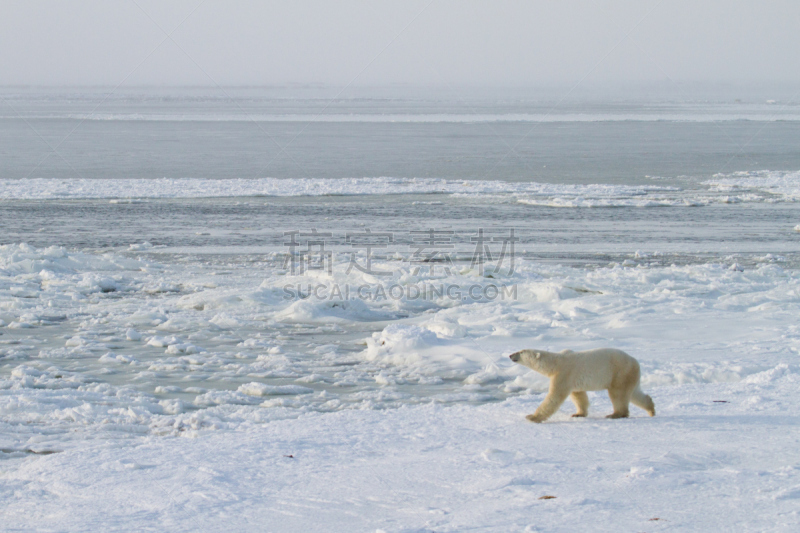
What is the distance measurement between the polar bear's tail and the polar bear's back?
0.30ft

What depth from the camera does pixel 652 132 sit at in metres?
45.5

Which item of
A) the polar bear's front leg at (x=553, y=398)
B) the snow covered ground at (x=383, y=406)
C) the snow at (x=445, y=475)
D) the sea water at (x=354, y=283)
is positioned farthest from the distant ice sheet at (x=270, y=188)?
the polar bear's front leg at (x=553, y=398)

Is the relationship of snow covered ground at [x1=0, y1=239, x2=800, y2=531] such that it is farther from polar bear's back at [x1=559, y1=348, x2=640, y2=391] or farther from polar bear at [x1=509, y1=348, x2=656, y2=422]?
polar bear's back at [x1=559, y1=348, x2=640, y2=391]

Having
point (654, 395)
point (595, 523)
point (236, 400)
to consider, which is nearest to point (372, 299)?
point (236, 400)

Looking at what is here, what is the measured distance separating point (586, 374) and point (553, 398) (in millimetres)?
270

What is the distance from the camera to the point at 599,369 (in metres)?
4.91

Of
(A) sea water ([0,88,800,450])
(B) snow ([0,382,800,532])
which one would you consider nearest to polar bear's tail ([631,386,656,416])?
(B) snow ([0,382,800,532])

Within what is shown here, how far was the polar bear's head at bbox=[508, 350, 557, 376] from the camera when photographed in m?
4.94

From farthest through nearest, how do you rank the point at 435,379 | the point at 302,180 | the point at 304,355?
1. the point at 302,180
2. the point at 304,355
3. the point at 435,379

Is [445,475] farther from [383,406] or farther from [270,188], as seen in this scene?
[270,188]

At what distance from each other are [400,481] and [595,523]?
43.6 inches

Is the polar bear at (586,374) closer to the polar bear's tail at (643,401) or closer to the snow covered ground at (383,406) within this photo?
the polar bear's tail at (643,401)

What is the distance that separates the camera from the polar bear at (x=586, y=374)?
16.1 ft

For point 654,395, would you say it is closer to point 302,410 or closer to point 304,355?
point 302,410
